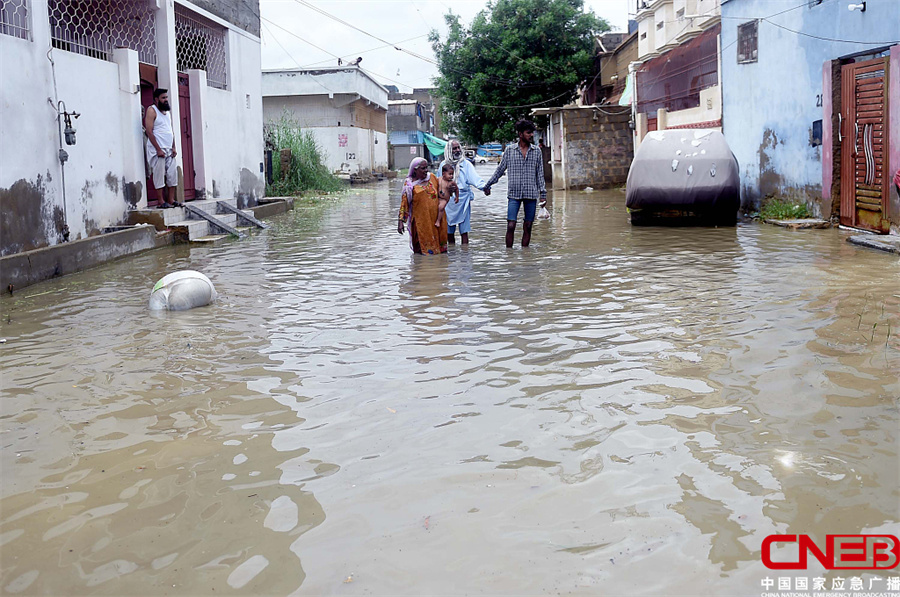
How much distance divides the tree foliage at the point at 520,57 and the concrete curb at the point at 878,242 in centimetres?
2343

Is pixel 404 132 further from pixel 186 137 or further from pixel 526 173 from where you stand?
pixel 526 173

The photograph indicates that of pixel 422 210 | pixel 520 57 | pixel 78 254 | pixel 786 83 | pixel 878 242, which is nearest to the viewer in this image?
pixel 878 242

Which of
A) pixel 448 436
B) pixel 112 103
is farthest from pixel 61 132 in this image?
pixel 448 436

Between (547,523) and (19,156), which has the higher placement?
(19,156)

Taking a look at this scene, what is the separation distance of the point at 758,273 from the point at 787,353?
337cm

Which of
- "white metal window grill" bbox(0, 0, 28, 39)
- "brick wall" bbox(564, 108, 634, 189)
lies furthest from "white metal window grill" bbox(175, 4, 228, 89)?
"brick wall" bbox(564, 108, 634, 189)

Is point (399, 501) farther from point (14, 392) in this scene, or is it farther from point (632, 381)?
point (14, 392)

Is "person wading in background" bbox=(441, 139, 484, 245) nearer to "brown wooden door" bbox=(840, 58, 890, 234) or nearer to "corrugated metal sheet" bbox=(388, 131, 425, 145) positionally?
"brown wooden door" bbox=(840, 58, 890, 234)

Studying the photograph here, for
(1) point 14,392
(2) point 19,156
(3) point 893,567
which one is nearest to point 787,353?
(3) point 893,567

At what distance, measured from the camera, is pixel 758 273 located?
28.0ft

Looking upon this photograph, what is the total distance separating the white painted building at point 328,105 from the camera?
112ft
